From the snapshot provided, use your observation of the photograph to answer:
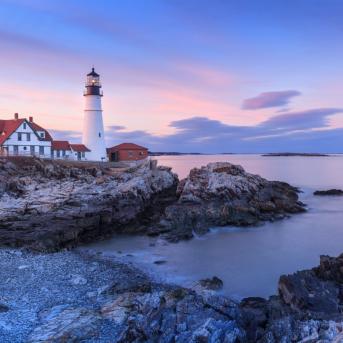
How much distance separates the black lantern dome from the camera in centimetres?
3809

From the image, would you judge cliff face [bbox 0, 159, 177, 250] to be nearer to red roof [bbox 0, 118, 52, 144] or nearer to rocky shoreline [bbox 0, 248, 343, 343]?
rocky shoreline [bbox 0, 248, 343, 343]

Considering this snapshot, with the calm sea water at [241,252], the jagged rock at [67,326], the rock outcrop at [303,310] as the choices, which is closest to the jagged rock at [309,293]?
the rock outcrop at [303,310]

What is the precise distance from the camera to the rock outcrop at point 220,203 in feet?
71.4

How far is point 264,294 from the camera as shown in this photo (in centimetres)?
1259

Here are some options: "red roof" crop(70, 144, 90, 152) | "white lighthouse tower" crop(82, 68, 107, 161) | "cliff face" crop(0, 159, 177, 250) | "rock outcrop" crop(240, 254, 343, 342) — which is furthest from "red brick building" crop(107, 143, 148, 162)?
"rock outcrop" crop(240, 254, 343, 342)

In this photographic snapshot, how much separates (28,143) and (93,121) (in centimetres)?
669

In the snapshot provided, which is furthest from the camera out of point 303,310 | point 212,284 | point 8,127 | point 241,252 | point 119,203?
point 8,127

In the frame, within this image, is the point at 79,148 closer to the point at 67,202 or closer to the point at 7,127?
the point at 7,127

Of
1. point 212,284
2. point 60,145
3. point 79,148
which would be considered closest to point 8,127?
point 60,145

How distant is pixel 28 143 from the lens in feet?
112

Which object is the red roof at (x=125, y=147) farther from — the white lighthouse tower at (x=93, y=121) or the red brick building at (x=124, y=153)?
the white lighthouse tower at (x=93, y=121)

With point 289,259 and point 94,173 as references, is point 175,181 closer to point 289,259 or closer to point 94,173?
point 94,173

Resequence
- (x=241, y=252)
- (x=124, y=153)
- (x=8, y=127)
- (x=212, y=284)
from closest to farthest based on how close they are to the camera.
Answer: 1. (x=212, y=284)
2. (x=241, y=252)
3. (x=8, y=127)
4. (x=124, y=153)

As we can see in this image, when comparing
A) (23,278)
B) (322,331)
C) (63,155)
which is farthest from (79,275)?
(63,155)
